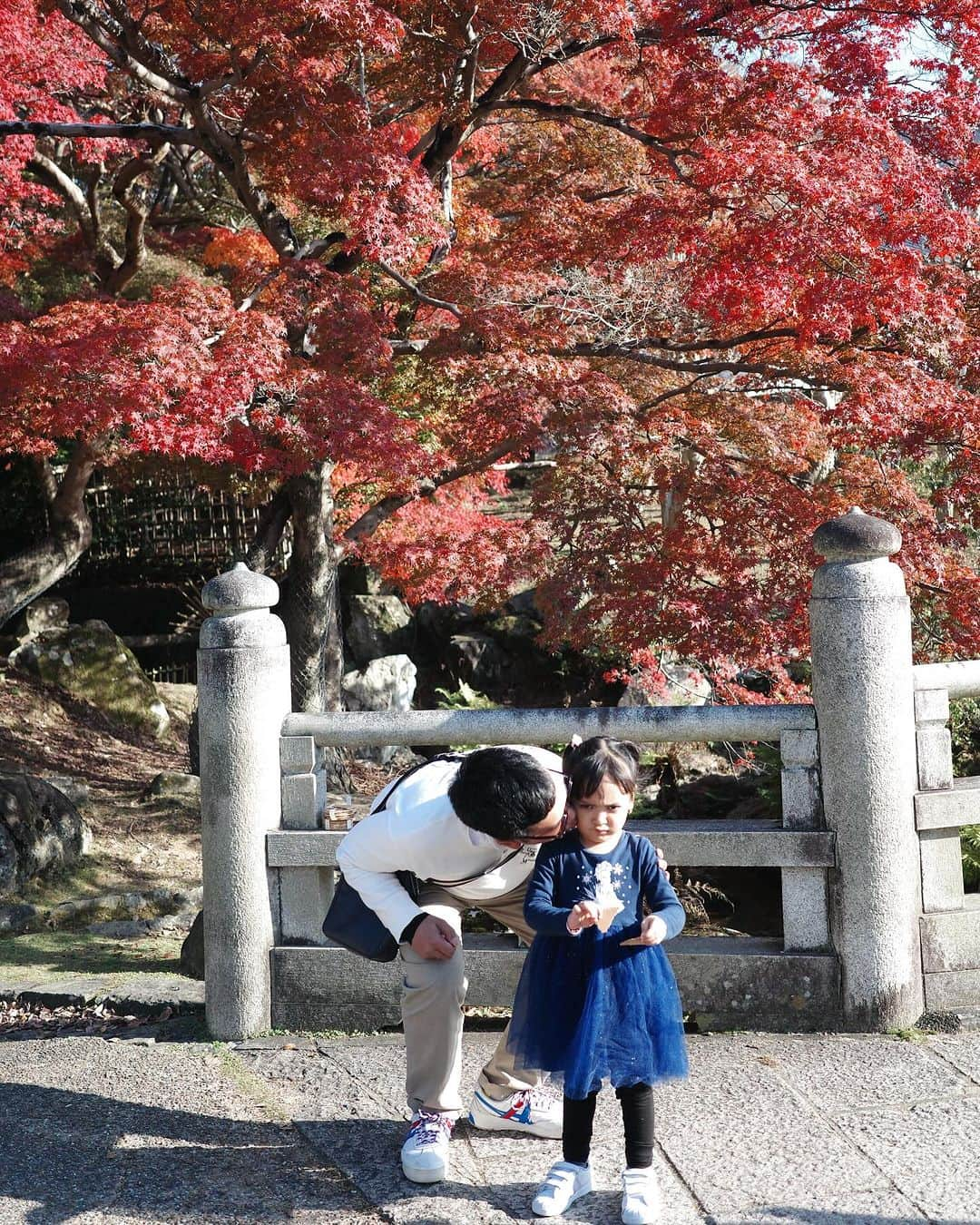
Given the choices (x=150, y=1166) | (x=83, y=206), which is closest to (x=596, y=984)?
(x=150, y=1166)

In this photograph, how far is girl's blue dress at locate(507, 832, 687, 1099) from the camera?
2.88 meters

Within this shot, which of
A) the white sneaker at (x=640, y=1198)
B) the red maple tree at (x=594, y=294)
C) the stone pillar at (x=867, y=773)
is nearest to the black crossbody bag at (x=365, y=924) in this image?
the white sneaker at (x=640, y=1198)

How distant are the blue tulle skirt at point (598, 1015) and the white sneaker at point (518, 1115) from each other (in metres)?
0.43

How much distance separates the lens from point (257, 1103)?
3686mm

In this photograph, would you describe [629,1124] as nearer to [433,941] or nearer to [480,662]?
[433,941]

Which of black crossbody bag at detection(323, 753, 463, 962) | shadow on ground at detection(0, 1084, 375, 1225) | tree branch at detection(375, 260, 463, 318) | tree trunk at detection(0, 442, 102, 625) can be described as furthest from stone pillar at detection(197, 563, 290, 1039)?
tree trunk at detection(0, 442, 102, 625)

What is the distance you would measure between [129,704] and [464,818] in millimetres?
9950

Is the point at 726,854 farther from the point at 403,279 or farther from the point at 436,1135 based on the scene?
the point at 403,279

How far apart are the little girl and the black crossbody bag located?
0.43 metres

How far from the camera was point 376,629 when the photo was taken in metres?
13.7

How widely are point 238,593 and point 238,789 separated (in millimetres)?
694

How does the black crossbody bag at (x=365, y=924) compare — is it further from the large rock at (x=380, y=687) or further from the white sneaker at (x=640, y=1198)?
the large rock at (x=380, y=687)

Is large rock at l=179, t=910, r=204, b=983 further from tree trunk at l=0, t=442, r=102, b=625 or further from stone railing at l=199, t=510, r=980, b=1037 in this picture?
tree trunk at l=0, t=442, r=102, b=625

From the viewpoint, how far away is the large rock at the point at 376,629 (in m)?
13.7
